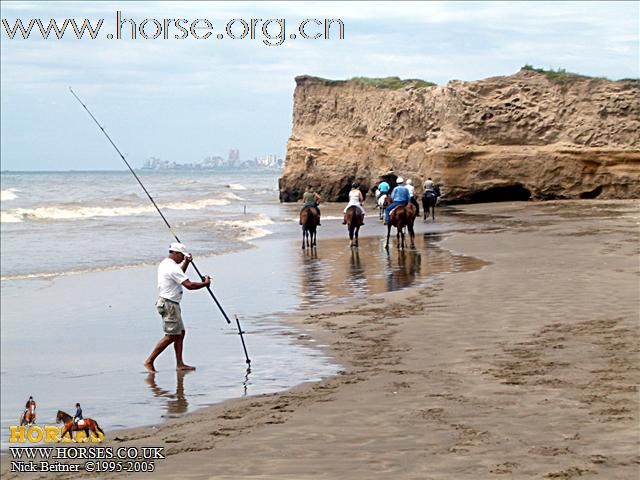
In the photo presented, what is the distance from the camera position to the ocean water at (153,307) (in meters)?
9.25

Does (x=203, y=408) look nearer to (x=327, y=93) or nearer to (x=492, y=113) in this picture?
(x=492, y=113)

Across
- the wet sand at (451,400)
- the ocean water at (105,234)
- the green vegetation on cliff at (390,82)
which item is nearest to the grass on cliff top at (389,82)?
the green vegetation on cliff at (390,82)

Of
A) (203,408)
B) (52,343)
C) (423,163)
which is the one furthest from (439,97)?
(203,408)

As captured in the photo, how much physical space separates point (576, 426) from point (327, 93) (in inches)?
1921

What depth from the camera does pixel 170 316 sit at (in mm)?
10406

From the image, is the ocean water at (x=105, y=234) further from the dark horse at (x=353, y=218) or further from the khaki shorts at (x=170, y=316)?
the khaki shorts at (x=170, y=316)

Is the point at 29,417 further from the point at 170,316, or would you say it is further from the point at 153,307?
the point at 153,307

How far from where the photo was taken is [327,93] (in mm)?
54781

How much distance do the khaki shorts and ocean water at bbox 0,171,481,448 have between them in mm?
Answer: 420

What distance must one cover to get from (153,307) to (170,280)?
467 cm

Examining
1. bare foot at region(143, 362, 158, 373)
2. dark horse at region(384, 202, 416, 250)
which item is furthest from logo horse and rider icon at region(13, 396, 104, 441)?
dark horse at region(384, 202, 416, 250)

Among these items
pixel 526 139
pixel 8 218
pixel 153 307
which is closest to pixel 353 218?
pixel 153 307

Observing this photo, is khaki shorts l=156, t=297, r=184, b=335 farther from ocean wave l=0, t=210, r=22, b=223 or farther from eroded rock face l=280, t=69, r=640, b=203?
ocean wave l=0, t=210, r=22, b=223

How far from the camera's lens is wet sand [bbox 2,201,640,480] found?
6410 millimetres
